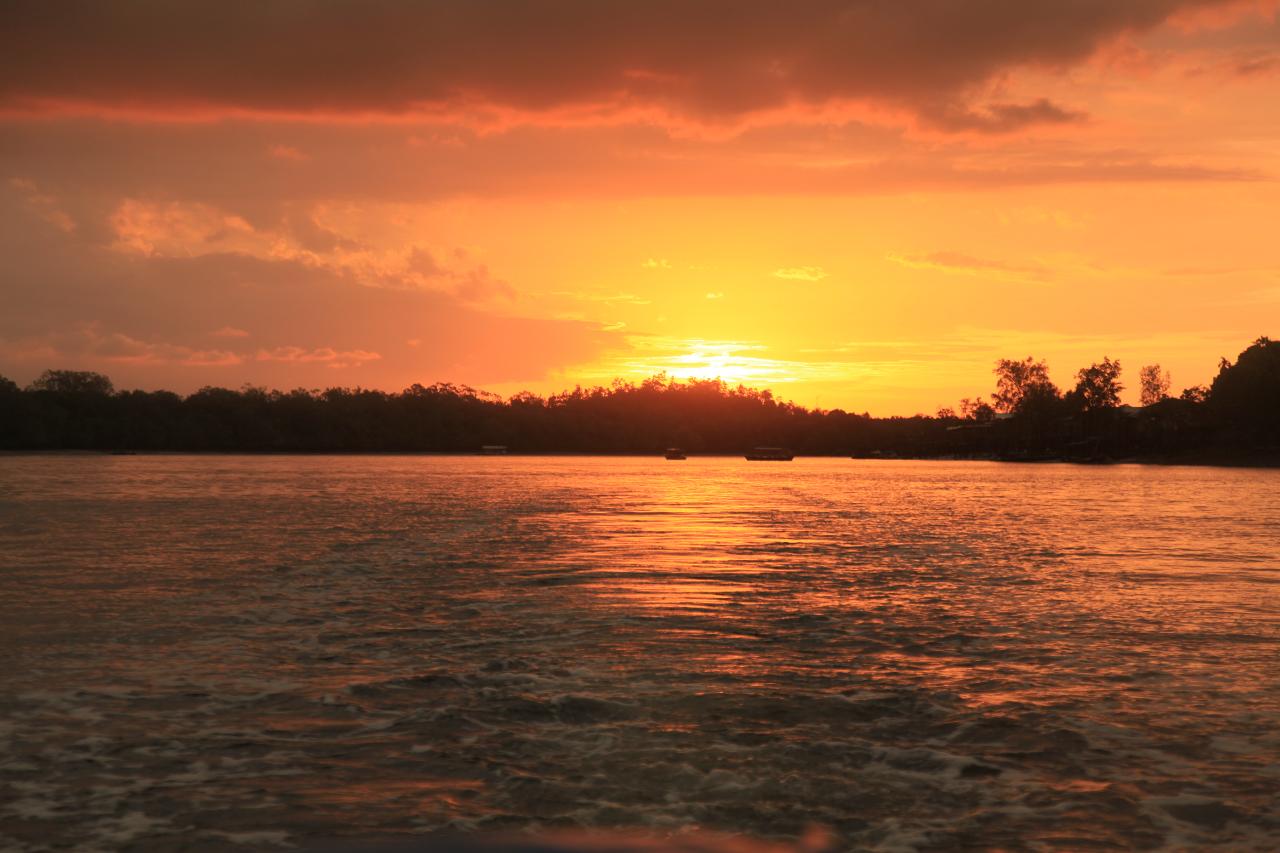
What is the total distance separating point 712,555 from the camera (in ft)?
100

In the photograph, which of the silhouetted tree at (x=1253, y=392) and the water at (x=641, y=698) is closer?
the water at (x=641, y=698)

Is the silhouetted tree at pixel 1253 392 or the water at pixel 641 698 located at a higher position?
the silhouetted tree at pixel 1253 392

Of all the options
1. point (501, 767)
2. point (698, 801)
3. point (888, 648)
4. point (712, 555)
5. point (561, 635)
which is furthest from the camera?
point (712, 555)

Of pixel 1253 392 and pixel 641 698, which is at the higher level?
pixel 1253 392

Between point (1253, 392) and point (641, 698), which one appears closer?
point (641, 698)

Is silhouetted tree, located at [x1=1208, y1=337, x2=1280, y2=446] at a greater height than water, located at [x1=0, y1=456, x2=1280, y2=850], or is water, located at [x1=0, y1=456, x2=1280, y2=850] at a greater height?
silhouetted tree, located at [x1=1208, y1=337, x2=1280, y2=446]

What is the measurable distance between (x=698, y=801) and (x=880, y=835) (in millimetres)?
1610

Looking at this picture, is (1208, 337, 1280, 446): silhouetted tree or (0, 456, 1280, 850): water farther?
(1208, 337, 1280, 446): silhouetted tree

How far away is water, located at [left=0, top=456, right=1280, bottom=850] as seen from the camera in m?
8.65

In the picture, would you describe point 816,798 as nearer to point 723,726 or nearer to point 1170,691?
point 723,726

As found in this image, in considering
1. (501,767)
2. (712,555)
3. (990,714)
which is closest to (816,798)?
(501,767)

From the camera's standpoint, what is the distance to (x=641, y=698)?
1259cm

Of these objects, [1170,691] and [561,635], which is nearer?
[1170,691]

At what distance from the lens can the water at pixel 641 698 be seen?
340 inches
